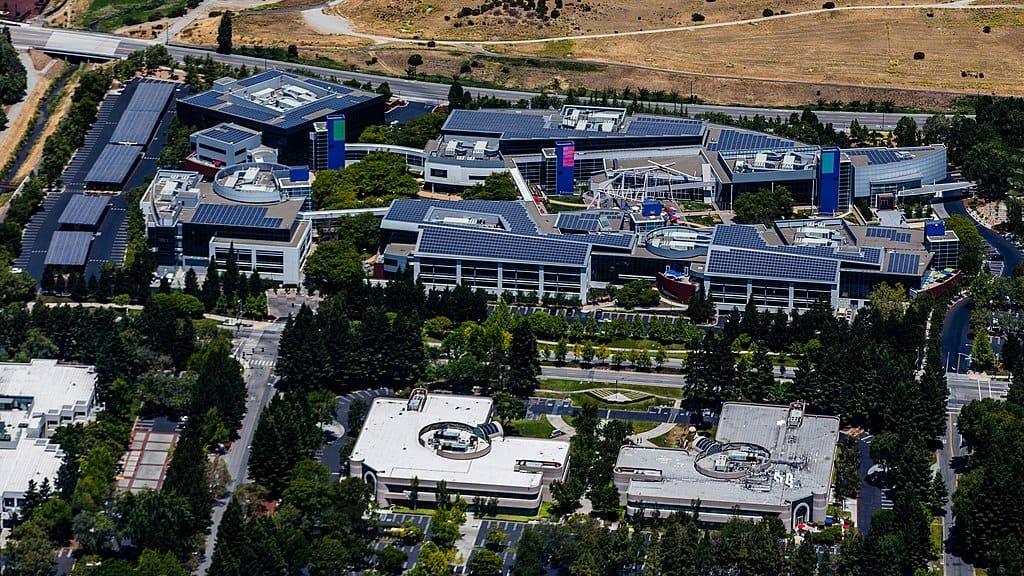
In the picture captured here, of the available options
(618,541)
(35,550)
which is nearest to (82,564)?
(35,550)

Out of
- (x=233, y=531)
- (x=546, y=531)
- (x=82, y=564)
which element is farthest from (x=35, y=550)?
(x=546, y=531)

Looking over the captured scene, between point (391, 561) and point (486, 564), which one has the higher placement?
point (486, 564)

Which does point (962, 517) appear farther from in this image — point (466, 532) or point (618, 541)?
point (466, 532)

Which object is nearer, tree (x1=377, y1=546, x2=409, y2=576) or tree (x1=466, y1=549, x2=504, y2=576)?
tree (x1=466, y1=549, x2=504, y2=576)

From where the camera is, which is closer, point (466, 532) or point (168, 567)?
point (168, 567)

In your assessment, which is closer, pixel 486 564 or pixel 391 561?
pixel 486 564

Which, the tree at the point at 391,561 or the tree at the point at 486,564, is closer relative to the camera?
the tree at the point at 486,564
